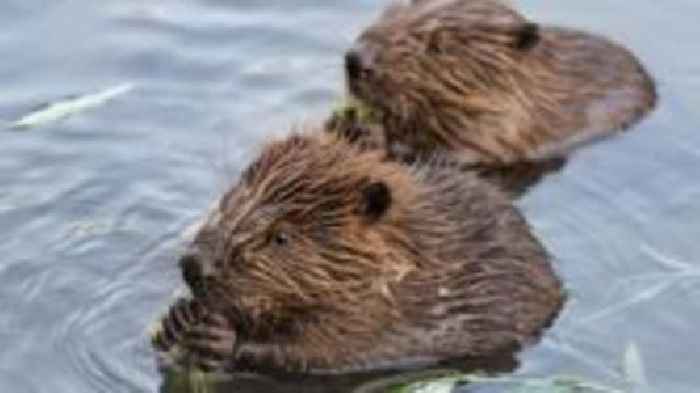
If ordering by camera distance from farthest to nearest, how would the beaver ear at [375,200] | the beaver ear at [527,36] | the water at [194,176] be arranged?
the beaver ear at [527,36], the water at [194,176], the beaver ear at [375,200]

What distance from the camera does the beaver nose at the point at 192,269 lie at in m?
7.00

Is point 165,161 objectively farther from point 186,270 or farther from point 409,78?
point 186,270

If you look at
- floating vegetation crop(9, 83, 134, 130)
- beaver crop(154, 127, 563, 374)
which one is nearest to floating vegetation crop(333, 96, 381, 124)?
beaver crop(154, 127, 563, 374)

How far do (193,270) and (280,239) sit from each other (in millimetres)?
332

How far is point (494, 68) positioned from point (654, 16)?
1.26 meters

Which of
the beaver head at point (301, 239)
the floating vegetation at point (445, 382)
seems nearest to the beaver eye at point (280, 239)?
the beaver head at point (301, 239)

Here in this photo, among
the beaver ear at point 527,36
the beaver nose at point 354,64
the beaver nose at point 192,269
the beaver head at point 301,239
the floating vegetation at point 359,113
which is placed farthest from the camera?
the beaver ear at point 527,36

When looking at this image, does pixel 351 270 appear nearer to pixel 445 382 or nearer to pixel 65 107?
pixel 445 382

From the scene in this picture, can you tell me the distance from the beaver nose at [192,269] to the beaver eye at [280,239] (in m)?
0.29

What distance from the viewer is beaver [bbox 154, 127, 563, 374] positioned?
7180 mm

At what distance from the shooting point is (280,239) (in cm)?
722

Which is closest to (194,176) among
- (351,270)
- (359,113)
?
(359,113)

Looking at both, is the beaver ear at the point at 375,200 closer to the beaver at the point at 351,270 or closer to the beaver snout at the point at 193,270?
the beaver at the point at 351,270

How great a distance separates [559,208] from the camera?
853cm
